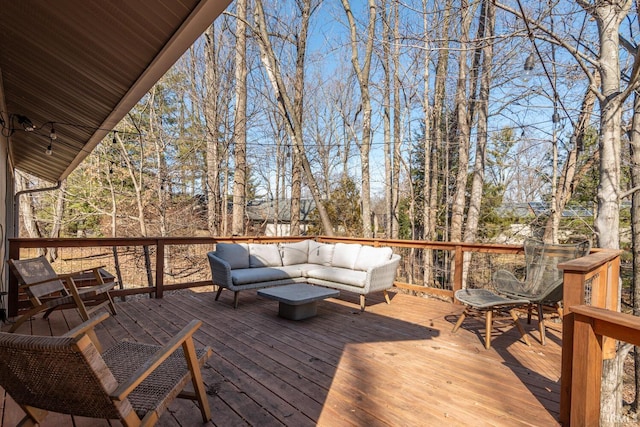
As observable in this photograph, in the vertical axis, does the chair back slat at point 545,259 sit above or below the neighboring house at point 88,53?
below

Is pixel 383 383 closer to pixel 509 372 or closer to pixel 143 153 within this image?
pixel 509 372

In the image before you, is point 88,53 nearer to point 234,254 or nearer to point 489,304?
point 234,254

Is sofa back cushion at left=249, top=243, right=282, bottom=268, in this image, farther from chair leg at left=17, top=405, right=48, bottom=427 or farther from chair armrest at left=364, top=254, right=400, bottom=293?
chair leg at left=17, top=405, right=48, bottom=427

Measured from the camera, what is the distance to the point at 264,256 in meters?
5.34

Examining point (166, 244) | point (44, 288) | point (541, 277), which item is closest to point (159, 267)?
point (166, 244)

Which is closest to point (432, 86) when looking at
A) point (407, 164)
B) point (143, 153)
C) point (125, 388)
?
point (407, 164)

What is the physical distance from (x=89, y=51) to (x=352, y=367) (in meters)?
3.19

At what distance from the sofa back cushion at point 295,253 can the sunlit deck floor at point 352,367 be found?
115cm

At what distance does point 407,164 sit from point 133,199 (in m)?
8.98

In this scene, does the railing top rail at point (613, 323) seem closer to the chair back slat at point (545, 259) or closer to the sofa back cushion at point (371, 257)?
the chair back slat at point (545, 259)

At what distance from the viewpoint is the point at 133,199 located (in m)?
11.1

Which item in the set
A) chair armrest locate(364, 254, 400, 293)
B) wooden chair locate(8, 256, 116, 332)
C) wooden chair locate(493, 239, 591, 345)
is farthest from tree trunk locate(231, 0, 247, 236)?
wooden chair locate(493, 239, 591, 345)

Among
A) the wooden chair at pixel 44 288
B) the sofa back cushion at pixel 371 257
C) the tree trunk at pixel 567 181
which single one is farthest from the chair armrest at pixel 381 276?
the tree trunk at pixel 567 181

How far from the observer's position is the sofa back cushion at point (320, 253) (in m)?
5.62
